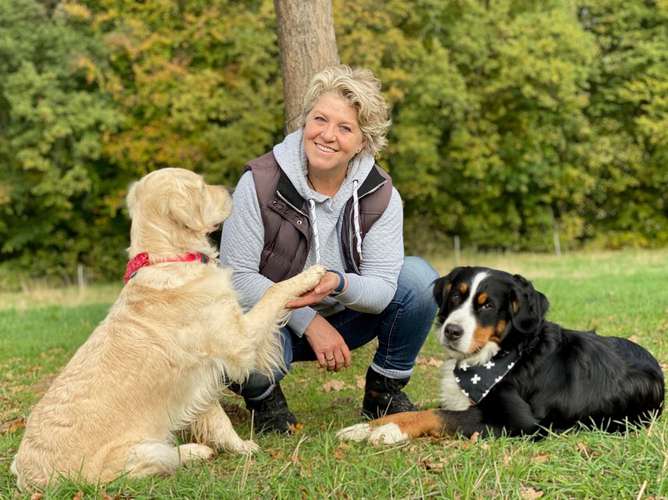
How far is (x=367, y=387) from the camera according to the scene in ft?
17.9

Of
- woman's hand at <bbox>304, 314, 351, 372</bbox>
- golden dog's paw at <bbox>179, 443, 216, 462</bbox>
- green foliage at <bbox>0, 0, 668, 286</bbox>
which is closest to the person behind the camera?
golden dog's paw at <bbox>179, 443, 216, 462</bbox>

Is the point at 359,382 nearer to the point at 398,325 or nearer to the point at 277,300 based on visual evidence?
the point at 398,325

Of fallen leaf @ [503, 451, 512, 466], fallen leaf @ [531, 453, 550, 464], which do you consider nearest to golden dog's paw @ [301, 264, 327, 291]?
fallen leaf @ [503, 451, 512, 466]

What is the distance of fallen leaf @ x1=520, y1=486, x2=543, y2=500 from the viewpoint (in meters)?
3.37

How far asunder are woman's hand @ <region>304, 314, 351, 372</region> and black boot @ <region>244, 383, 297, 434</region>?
16.1 inches

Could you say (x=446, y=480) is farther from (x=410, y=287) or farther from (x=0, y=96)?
(x=0, y=96)

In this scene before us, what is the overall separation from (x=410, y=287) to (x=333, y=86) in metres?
1.38

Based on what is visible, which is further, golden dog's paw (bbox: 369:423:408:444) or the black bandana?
the black bandana

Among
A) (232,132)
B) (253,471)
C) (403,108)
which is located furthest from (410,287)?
(403,108)

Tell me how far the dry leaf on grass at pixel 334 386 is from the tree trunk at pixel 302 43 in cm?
250

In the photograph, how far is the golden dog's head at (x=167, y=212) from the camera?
Result: 4.38 meters

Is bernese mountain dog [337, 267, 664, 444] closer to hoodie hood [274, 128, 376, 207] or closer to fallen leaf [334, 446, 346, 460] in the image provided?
fallen leaf [334, 446, 346, 460]

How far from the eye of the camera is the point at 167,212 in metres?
4.38

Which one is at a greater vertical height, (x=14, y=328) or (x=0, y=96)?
(x=0, y=96)
